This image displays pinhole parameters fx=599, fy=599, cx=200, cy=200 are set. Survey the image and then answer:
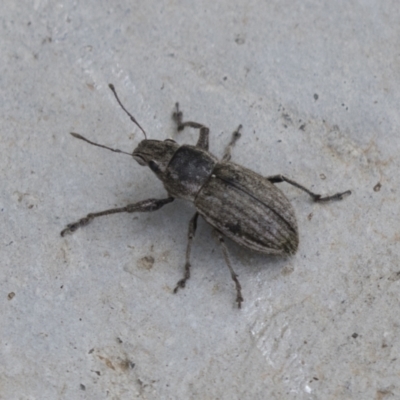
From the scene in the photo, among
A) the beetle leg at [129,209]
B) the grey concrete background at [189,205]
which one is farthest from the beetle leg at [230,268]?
the beetle leg at [129,209]

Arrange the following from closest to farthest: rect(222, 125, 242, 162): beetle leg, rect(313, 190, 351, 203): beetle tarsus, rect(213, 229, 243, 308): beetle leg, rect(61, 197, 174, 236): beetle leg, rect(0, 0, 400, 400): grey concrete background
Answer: rect(0, 0, 400, 400): grey concrete background → rect(213, 229, 243, 308): beetle leg → rect(61, 197, 174, 236): beetle leg → rect(313, 190, 351, 203): beetle tarsus → rect(222, 125, 242, 162): beetle leg

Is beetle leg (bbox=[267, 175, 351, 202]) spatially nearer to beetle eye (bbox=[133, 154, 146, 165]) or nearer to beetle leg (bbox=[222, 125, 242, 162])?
beetle leg (bbox=[222, 125, 242, 162])

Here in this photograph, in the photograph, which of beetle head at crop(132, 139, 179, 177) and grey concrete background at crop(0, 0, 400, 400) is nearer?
grey concrete background at crop(0, 0, 400, 400)

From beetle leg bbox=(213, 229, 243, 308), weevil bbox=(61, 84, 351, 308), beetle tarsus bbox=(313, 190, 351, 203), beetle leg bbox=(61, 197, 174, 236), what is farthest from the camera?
beetle tarsus bbox=(313, 190, 351, 203)

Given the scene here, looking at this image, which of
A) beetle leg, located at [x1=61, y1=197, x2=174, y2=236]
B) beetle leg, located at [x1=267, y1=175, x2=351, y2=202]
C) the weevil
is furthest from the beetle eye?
beetle leg, located at [x1=267, y1=175, x2=351, y2=202]

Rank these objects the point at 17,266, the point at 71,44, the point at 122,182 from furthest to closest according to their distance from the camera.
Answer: the point at 71,44 → the point at 122,182 → the point at 17,266

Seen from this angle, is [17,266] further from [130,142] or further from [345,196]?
[345,196]

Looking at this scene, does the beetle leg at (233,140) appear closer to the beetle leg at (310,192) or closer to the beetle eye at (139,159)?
the beetle leg at (310,192)

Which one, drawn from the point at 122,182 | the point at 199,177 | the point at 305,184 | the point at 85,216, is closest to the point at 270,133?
the point at 305,184
